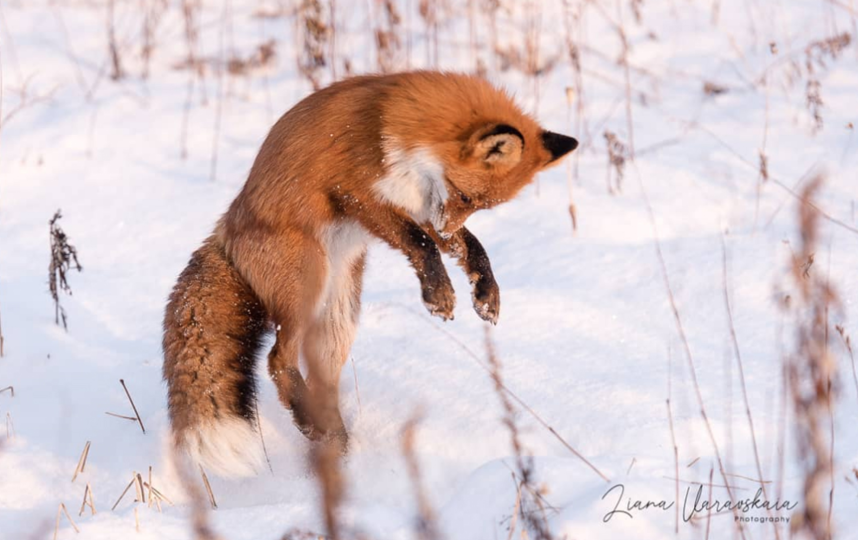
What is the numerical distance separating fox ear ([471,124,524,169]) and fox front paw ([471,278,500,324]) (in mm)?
498

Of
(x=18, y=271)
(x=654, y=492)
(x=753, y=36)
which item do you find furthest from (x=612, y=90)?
(x=654, y=492)

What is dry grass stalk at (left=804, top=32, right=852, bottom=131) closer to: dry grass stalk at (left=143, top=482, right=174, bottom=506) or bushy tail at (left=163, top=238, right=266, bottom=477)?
bushy tail at (left=163, top=238, right=266, bottom=477)

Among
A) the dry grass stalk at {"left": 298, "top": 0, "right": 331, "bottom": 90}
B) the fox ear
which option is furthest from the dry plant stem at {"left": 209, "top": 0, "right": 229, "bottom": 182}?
the fox ear

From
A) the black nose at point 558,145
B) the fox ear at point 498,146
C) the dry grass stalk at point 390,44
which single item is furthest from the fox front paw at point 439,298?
the dry grass stalk at point 390,44

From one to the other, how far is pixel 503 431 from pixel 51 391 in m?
2.15

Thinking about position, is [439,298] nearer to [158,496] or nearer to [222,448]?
[222,448]

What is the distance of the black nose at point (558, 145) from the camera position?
3943mm

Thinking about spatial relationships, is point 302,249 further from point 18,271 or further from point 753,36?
point 753,36

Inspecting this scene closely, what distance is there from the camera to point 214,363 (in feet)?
12.6

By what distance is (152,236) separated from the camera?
5.95m

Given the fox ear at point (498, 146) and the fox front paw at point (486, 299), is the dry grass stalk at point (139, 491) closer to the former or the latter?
the fox front paw at point (486, 299)

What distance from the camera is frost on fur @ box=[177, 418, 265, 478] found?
11.8ft

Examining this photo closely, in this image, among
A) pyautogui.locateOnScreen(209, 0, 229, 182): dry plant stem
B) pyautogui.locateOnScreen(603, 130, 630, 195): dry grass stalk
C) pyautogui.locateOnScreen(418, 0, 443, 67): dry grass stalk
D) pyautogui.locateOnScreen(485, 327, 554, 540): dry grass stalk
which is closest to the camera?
pyautogui.locateOnScreen(485, 327, 554, 540): dry grass stalk

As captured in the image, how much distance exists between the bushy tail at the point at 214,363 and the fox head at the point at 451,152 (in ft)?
2.68
